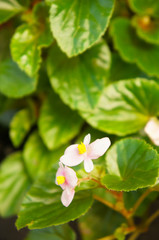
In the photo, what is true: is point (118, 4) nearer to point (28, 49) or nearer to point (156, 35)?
point (156, 35)

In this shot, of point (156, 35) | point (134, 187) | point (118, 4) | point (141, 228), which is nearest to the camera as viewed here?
point (134, 187)

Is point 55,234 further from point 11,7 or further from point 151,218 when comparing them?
point 11,7

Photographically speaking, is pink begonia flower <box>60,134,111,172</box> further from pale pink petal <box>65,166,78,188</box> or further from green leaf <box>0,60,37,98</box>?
green leaf <box>0,60,37,98</box>

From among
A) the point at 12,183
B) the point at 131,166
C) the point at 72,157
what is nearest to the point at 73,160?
the point at 72,157

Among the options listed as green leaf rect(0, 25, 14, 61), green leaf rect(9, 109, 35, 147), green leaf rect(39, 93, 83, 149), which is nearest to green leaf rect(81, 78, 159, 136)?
green leaf rect(39, 93, 83, 149)

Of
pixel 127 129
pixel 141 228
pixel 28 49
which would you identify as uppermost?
pixel 28 49

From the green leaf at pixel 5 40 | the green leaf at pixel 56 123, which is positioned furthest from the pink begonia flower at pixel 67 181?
the green leaf at pixel 5 40

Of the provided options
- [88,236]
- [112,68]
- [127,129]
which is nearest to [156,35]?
[112,68]
